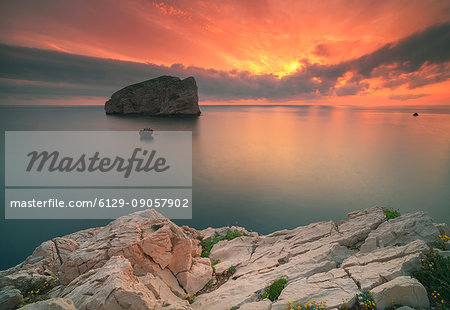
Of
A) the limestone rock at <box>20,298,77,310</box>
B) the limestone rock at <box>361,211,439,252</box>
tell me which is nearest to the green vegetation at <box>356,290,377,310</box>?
the limestone rock at <box>361,211,439,252</box>

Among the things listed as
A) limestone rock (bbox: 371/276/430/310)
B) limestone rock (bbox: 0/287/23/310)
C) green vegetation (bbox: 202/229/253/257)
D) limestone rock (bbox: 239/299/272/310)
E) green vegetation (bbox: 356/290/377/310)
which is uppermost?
limestone rock (bbox: 371/276/430/310)

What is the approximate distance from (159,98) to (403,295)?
427 ft

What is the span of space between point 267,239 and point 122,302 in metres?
9.52

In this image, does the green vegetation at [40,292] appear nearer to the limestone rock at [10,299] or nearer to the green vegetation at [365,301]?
the limestone rock at [10,299]

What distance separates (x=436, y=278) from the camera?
19.6ft

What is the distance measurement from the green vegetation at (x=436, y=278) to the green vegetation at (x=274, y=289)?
4.13 m

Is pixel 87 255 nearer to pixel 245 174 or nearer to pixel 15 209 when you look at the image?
pixel 15 209

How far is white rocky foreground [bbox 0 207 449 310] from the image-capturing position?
263 inches

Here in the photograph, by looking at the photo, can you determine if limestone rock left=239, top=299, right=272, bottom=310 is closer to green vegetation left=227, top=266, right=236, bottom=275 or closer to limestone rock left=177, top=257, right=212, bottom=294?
limestone rock left=177, top=257, right=212, bottom=294

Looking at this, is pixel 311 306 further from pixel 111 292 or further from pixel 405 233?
pixel 111 292

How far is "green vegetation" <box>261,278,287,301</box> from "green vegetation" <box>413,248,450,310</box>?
413 cm

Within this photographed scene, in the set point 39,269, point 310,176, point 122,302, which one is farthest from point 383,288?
point 310,176

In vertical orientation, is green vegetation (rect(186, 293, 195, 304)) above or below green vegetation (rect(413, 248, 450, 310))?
below

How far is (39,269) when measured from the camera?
10.3 m
